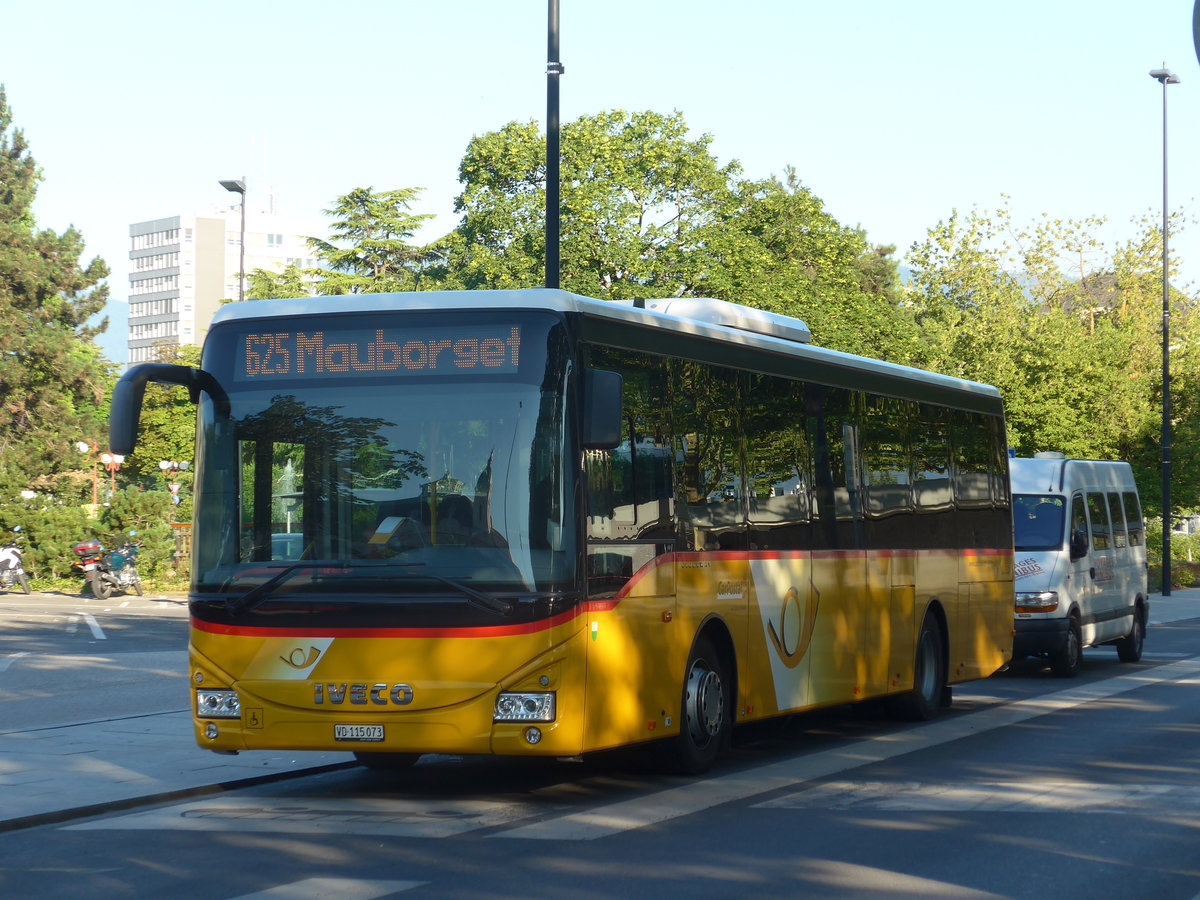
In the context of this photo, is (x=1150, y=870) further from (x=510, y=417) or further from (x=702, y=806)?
(x=510, y=417)

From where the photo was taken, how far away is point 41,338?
2301 inches

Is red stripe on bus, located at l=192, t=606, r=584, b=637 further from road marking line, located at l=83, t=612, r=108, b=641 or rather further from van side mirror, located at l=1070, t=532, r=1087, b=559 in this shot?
road marking line, located at l=83, t=612, r=108, b=641

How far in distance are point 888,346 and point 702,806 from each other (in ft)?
145

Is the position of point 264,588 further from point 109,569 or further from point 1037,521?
point 109,569

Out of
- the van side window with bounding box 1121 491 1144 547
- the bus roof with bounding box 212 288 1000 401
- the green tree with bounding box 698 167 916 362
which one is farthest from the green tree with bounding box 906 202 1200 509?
the bus roof with bounding box 212 288 1000 401

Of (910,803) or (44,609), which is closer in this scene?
(910,803)

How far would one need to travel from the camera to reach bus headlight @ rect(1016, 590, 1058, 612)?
19.8 metres

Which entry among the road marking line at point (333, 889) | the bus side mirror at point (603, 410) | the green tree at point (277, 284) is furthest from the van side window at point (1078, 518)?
the green tree at point (277, 284)

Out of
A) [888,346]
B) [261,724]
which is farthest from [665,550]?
[888,346]

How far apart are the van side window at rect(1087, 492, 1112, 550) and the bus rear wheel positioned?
11.1 meters

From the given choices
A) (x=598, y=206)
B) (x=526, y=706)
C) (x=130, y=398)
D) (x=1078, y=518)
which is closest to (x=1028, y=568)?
(x=1078, y=518)

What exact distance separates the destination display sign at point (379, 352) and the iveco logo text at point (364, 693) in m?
1.81

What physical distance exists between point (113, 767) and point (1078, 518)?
13082 millimetres

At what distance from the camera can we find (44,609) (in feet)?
107
